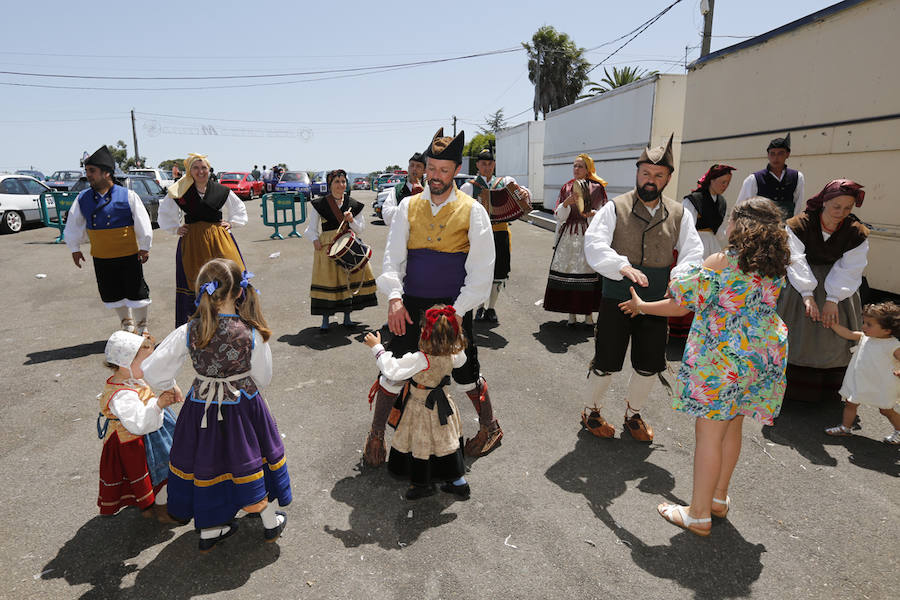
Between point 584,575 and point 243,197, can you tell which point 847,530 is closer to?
point 584,575

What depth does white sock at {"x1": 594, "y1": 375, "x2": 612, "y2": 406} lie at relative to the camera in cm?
405

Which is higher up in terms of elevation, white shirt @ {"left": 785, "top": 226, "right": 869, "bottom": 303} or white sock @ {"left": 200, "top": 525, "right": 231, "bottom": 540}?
white shirt @ {"left": 785, "top": 226, "right": 869, "bottom": 303}

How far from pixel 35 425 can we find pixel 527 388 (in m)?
4.18

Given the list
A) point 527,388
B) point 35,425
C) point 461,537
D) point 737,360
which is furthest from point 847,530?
point 35,425

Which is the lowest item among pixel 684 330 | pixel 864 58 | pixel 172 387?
pixel 684 330

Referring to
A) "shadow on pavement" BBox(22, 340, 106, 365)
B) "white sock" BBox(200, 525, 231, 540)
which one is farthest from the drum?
"white sock" BBox(200, 525, 231, 540)

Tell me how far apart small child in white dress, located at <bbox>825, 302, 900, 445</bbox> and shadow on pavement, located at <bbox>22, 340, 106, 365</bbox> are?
23.3 ft

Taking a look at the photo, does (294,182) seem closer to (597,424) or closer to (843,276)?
(597,424)

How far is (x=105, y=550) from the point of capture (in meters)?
2.94

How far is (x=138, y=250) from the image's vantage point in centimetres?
611

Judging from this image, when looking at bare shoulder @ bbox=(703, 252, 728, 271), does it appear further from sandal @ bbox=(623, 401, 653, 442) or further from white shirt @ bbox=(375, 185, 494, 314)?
sandal @ bbox=(623, 401, 653, 442)

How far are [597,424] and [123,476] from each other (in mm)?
3206

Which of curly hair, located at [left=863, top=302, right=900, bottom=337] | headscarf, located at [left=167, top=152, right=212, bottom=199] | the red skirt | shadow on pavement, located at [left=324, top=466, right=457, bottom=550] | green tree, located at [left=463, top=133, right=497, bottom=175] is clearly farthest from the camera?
green tree, located at [left=463, top=133, right=497, bottom=175]

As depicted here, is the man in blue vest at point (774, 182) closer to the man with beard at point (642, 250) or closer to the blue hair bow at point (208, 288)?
the man with beard at point (642, 250)
